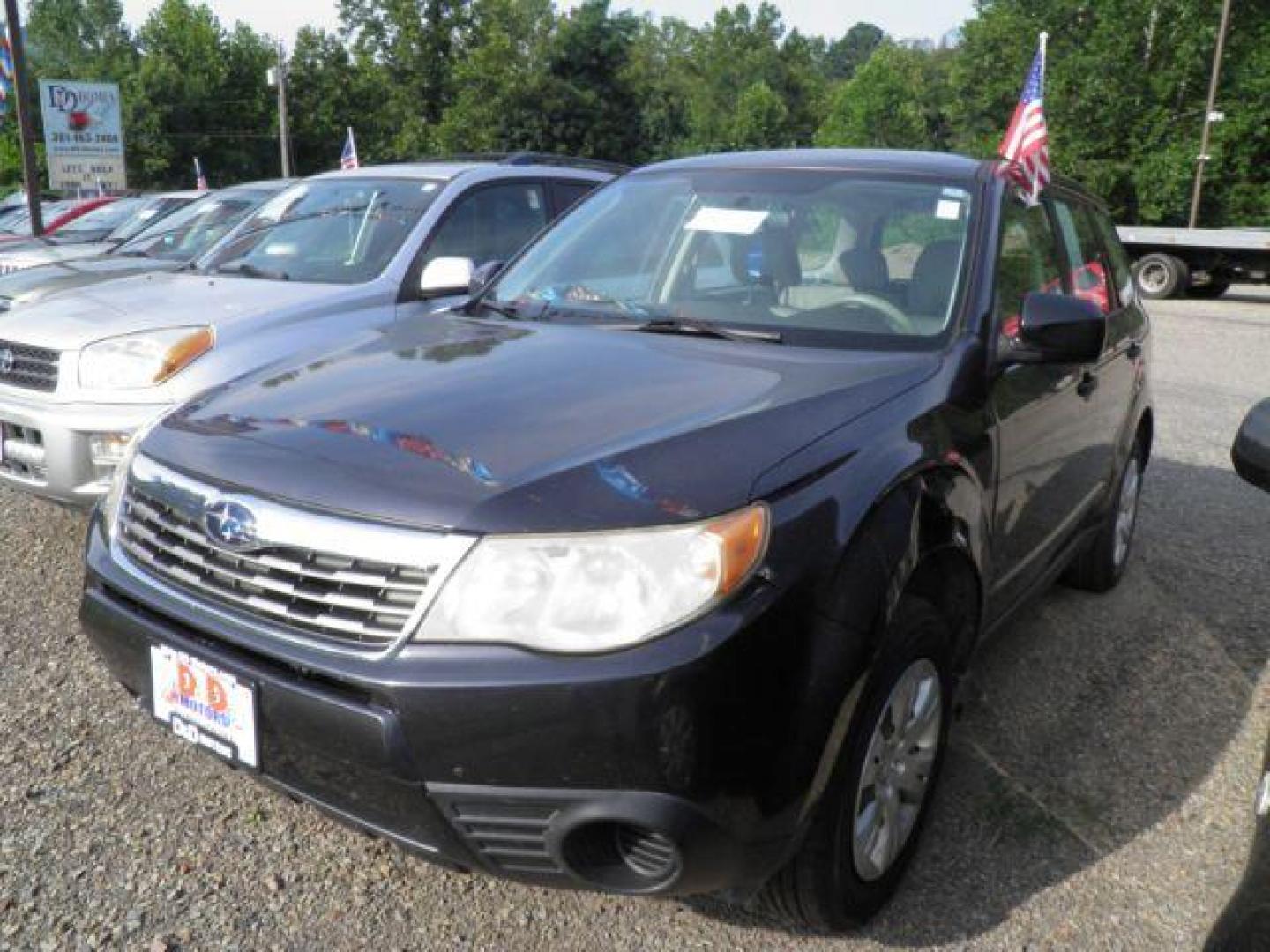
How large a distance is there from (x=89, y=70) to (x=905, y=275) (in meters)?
62.0

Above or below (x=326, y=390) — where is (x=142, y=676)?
below

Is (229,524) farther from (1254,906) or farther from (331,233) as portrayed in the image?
(331,233)

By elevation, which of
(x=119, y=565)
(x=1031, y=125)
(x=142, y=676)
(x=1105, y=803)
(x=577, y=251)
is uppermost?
(x=1031, y=125)

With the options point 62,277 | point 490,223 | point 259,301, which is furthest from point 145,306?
point 490,223

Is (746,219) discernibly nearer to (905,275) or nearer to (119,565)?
(905,275)

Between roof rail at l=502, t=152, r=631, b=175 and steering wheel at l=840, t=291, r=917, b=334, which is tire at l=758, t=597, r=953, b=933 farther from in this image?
roof rail at l=502, t=152, r=631, b=175

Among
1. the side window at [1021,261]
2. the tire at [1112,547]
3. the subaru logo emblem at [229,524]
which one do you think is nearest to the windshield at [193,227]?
the side window at [1021,261]

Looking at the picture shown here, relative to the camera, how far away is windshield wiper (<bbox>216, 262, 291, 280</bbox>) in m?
5.38

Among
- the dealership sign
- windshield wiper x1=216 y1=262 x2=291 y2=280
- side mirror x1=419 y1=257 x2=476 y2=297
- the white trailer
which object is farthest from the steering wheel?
the dealership sign

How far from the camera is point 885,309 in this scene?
291cm

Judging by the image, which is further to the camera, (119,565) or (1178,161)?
(1178,161)

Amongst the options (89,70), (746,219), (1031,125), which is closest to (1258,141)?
(1031,125)

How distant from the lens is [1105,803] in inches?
114

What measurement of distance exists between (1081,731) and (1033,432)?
986mm
